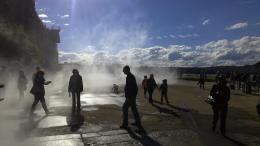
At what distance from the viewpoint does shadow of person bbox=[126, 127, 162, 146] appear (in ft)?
27.8

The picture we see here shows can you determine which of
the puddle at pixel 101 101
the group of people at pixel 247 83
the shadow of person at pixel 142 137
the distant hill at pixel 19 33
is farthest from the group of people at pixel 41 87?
the distant hill at pixel 19 33

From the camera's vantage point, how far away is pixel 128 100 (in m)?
10.5

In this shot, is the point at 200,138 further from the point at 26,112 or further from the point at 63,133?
the point at 26,112

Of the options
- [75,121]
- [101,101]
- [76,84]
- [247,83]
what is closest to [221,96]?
[75,121]

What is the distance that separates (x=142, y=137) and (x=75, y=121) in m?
3.23

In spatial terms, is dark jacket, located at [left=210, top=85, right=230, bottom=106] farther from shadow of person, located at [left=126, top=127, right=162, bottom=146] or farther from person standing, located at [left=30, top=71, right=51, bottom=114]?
person standing, located at [left=30, top=71, right=51, bottom=114]

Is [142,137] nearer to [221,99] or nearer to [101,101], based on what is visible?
[221,99]

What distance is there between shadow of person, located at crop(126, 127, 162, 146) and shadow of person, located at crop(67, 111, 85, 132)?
5.00ft

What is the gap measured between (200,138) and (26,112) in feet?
24.2

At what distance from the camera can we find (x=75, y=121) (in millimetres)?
11609

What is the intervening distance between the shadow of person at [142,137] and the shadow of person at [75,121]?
5.00ft

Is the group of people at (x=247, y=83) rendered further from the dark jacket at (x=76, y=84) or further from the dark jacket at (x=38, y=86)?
the dark jacket at (x=38, y=86)

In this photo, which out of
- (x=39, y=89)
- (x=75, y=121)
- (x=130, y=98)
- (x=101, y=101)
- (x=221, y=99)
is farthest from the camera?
(x=101, y=101)

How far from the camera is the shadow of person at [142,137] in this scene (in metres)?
8.47
